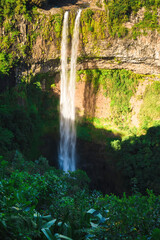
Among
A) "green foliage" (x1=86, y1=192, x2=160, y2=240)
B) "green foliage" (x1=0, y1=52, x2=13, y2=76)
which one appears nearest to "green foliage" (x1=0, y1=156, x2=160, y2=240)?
"green foliage" (x1=86, y1=192, x2=160, y2=240)

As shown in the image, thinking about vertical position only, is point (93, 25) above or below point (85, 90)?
above

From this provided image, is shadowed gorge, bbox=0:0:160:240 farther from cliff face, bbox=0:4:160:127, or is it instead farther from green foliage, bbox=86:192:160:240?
green foliage, bbox=86:192:160:240

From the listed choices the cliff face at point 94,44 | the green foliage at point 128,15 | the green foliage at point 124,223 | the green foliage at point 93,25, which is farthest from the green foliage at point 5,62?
the green foliage at point 124,223

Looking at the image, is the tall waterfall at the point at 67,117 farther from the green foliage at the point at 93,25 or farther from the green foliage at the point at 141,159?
the green foliage at the point at 141,159

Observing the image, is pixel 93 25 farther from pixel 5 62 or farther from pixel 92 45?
pixel 5 62

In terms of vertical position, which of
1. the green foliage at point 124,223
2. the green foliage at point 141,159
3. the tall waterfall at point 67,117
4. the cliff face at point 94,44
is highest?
the cliff face at point 94,44

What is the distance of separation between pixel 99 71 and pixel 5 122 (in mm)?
8546

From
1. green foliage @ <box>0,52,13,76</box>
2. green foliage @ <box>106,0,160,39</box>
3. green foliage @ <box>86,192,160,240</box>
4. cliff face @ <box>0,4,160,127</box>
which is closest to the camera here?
green foliage @ <box>86,192,160,240</box>

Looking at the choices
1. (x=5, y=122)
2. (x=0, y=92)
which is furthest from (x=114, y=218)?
(x=0, y=92)

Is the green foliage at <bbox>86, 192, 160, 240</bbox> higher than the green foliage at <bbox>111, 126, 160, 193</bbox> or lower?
lower

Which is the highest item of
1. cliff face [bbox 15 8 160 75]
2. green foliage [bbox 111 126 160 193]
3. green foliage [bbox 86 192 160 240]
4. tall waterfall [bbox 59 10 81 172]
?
cliff face [bbox 15 8 160 75]

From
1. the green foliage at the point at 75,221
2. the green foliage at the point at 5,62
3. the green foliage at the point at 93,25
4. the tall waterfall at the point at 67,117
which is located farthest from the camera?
the tall waterfall at the point at 67,117

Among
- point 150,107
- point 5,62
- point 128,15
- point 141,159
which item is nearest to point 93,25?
point 128,15

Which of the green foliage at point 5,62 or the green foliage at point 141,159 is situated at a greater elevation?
the green foliage at point 5,62
